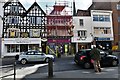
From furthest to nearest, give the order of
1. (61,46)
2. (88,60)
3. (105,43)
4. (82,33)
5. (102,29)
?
(102,29) < (105,43) < (82,33) < (61,46) < (88,60)

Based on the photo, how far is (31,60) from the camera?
20125 millimetres

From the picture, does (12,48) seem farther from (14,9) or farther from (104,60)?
(104,60)

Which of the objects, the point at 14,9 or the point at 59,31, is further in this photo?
the point at 59,31

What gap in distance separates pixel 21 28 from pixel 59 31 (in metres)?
6.85

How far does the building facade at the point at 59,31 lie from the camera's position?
34.3 meters

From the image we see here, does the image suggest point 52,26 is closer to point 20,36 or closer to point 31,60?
point 20,36

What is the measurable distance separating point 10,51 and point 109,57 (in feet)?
72.4

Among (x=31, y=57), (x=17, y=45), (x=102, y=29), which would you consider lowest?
(x=31, y=57)

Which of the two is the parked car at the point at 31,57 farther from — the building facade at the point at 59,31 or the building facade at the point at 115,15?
the building facade at the point at 115,15

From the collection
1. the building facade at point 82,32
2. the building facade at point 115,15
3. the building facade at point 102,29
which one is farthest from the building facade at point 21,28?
the building facade at point 115,15

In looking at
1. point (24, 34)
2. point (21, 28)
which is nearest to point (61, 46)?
point (24, 34)

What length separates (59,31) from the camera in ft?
115

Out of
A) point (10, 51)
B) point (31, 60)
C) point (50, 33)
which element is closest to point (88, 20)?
point (50, 33)

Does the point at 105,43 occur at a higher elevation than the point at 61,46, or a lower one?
higher
